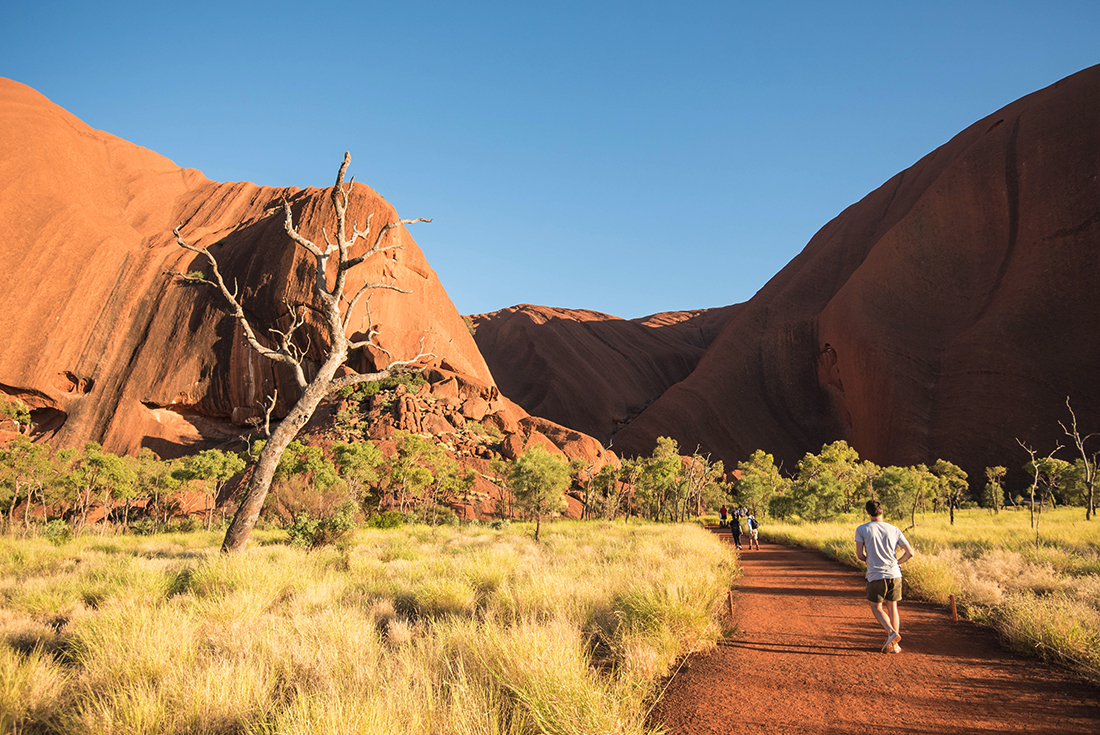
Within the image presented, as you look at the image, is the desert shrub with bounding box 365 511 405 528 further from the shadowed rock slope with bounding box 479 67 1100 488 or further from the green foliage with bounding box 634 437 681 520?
the shadowed rock slope with bounding box 479 67 1100 488

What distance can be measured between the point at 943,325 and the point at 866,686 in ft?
227

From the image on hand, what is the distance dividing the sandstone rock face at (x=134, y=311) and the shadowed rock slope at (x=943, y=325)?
44547mm

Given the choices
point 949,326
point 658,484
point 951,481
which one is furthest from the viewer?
point 949,326

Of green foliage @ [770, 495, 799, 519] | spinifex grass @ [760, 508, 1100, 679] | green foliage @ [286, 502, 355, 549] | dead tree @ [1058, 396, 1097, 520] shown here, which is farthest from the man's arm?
green foliage @ [770, 495, 799, 519]

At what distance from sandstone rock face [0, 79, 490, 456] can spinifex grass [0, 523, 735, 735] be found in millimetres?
40132

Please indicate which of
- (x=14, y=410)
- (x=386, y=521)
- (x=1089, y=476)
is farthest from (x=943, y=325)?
(x=14, y=410)

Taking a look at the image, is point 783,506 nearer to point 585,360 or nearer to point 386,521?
point 386,521

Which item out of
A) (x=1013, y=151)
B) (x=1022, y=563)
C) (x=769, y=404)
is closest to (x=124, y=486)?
(x=1022, y=563)

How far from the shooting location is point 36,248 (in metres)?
46.6

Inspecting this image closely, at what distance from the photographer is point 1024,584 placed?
8.34 metres

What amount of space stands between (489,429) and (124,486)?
26.9 m

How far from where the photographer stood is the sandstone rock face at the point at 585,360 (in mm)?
90062

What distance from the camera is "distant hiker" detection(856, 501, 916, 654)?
5.57 metres

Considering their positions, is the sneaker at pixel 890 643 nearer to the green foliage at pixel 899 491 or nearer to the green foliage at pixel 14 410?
the green foliage at pixel 899 491
